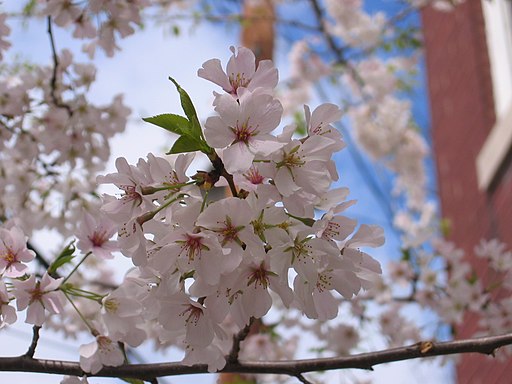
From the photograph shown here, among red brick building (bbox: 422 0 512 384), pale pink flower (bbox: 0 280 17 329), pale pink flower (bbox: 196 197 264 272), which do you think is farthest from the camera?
red brick building (bbox: 422 0 512 384)

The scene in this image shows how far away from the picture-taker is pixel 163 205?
0.99 m

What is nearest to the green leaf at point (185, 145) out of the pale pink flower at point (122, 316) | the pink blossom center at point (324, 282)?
the pink blossom center at point (324, 282)

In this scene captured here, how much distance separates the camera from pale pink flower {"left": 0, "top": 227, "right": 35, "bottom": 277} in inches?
46.4

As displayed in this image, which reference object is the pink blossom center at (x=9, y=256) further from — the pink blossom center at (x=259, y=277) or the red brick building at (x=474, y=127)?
the red brick building at (x=474, y=127)

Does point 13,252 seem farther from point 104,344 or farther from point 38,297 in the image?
point 104,344

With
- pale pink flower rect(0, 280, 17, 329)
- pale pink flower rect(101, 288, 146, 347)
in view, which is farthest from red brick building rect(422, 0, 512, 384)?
pale pink flower rect(0, 280, 17, 329)

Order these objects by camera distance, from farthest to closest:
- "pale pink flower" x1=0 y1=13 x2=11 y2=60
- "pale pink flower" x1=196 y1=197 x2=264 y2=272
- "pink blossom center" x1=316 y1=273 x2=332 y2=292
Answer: "pale pink flower" x1=0 y1=13 x2=11 y2=60 < "pink blossom center" x1=316 y1=273 x2=332 y2=292 < "pale pink flower" x1=196 y1=197 x2=264 y2=272

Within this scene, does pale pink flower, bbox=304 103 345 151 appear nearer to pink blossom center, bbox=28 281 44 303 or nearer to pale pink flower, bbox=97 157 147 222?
pale pink flower, bbox=97 157 147 222

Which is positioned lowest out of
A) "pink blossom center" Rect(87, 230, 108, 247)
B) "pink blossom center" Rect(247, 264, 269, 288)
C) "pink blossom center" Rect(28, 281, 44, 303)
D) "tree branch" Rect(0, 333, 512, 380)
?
"tree branch" Rect(0, 333, 512, 380)

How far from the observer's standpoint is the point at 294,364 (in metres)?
1.17

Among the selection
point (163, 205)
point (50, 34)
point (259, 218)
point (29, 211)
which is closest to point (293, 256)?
point (259, 218)

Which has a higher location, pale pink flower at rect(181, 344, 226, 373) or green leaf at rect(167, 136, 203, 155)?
green leaf at rect(167, 136, 203, 155)

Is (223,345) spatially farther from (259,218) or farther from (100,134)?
(100,134)

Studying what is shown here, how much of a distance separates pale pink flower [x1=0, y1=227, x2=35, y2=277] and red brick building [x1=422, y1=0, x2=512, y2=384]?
2.41 m
